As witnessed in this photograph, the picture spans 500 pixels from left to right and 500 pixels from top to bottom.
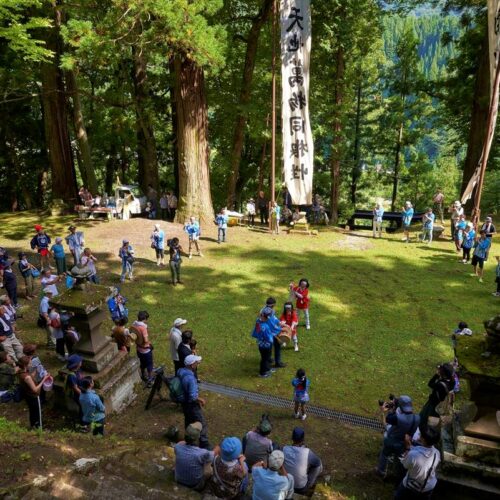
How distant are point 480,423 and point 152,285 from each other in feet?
33.8

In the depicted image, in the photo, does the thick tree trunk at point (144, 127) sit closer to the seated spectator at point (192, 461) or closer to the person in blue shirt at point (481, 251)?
the person in blue shirt at point (481, 251)

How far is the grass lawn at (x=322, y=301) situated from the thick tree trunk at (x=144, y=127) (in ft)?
17.9

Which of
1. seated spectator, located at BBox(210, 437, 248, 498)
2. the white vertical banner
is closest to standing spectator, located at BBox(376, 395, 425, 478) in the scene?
seated spectator, located at BBox(210, 437, 248, 498)

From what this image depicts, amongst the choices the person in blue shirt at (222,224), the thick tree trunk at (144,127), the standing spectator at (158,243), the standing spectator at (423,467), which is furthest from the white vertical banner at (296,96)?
the standing spectator at (423,467)

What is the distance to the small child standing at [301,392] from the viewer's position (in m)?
7.37

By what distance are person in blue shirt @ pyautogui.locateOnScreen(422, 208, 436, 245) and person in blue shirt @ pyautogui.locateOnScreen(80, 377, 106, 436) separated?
14682 millimetres

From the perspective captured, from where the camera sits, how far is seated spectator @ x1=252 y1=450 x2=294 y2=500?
4750 millimetres

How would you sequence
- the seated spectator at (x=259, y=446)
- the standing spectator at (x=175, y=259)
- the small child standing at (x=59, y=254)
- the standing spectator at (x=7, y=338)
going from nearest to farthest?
the seated spectator at (x=259, y=446)
the standing spectator at (x=7, y=338)
the standing spectator at (x=175, y=259)
the small child standing at (x=59, y=254)

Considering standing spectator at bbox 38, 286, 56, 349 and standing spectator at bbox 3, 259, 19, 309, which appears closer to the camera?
standing spectator at bbox 38, 286, 56, 349

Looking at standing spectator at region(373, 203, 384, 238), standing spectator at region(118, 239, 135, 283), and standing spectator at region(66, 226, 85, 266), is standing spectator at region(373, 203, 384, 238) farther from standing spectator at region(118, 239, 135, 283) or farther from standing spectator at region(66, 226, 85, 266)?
standing spectator at region(66, 226, 85, 266)

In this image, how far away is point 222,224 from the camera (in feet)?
56.9

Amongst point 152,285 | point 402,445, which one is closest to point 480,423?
point 402,445

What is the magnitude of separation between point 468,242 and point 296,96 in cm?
853

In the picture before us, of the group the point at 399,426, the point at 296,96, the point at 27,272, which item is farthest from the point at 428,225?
the point at 27,272
